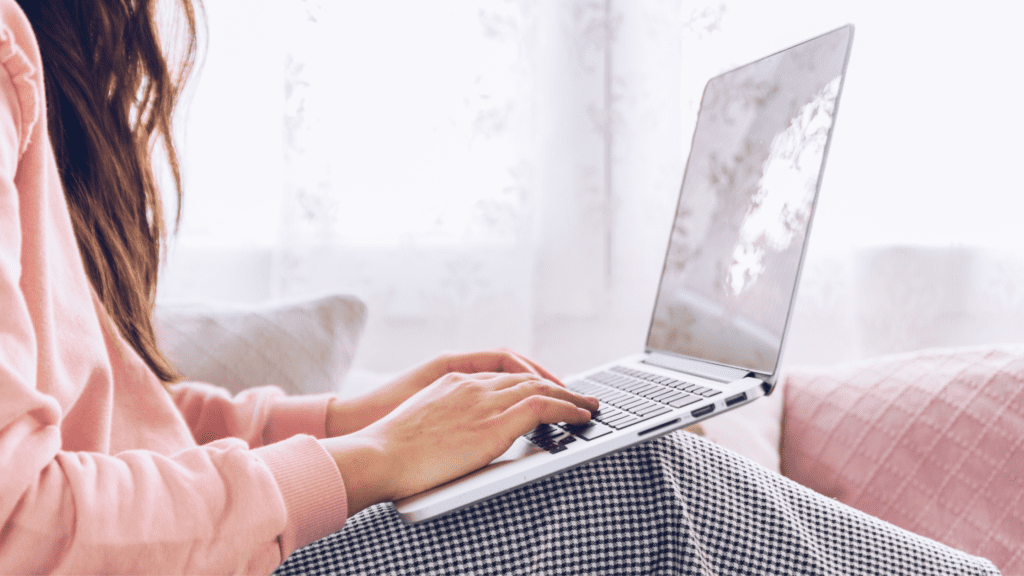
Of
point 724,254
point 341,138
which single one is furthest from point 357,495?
point 341,138

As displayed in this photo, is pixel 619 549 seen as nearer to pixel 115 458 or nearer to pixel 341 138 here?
pixel 115 458

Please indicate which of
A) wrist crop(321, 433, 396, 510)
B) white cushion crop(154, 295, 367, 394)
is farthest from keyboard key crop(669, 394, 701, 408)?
white cushion crop(154, 295, 367, 394)

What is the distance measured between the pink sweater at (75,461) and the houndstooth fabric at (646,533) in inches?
1.7

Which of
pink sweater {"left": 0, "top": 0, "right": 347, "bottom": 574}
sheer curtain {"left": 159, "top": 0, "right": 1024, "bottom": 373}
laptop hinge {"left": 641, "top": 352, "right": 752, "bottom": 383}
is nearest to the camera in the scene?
pink sweater {"left": 0, "top": 0, "right": 347, "bottom": 574}

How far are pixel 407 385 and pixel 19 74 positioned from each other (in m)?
0.43

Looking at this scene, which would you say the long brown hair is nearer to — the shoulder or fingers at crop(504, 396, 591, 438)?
the shoulder

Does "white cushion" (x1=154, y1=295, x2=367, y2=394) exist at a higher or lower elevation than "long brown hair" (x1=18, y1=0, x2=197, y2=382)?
lower

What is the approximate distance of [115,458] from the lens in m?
0.39

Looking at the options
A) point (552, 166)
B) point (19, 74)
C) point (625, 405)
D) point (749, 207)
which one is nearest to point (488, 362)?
point (625, 405)

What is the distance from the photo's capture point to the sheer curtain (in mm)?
1210

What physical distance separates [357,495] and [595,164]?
101 cm

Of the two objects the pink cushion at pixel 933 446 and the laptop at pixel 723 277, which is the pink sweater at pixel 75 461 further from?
the pink cushion at pixel 933 446

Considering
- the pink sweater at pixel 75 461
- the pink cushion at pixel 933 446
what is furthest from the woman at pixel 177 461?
the pink cushion at pixel 933 446

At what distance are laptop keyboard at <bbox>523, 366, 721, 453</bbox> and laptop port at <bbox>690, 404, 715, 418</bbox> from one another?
0.01m
